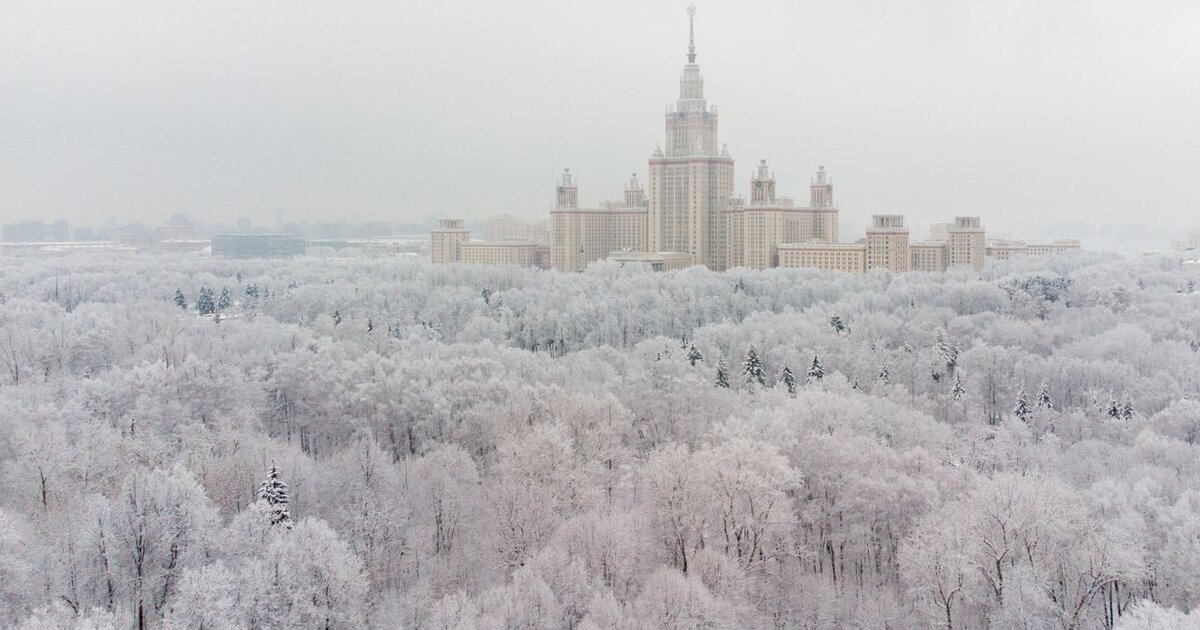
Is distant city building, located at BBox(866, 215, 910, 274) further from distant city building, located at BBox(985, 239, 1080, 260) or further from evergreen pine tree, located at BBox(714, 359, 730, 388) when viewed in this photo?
evergreen pine tree, located at BBox(714, 359, 730, 388)

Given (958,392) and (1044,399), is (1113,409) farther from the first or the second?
(958,392)

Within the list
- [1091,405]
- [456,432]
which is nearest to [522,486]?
[456,432]

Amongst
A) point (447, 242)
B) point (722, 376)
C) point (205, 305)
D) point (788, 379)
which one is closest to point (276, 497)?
point (722, 376)

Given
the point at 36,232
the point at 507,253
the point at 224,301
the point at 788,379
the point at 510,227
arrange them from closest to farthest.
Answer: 1. the point at 788,379
2. the point at 224,301
3. the point at 36,232
4. the point at 507,253
5. the point at 510,227

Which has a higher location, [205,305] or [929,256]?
[929,256]

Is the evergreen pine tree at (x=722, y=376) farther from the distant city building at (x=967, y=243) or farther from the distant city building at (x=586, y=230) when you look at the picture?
the distant city building at (x=586, y=230)

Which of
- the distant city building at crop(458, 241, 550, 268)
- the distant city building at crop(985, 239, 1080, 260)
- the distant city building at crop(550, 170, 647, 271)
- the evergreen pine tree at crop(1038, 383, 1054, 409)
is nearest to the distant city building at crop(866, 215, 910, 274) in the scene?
the distant city building at crop(985, 239, 1080, 260)

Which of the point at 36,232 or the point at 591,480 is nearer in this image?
the point at 591,480
